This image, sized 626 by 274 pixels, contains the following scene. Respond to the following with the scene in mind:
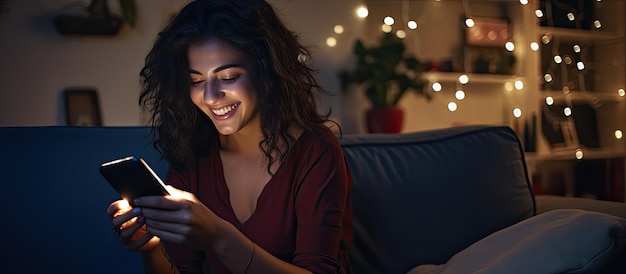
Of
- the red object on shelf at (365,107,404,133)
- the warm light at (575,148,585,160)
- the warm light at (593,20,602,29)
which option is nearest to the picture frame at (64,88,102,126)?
the red object on shelf at (365,107,404,133)

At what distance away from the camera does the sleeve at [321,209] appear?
1175 mm


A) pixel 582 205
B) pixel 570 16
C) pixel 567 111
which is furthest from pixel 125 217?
pixel 570 16

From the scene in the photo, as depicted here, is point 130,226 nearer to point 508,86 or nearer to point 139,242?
point 139,242

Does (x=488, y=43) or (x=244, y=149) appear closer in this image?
(x=244, y=149)

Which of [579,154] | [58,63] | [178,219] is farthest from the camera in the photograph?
[579,154]

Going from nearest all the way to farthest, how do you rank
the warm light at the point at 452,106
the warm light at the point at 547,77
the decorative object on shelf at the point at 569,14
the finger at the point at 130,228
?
the finger at the point at 130,228
the warm light at the point at 452,106
the decorative object on shelf at the point at 569,14
the warm light at the point at 547,77

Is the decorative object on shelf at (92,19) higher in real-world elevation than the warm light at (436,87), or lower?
higher

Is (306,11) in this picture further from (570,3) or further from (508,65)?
(570,3)

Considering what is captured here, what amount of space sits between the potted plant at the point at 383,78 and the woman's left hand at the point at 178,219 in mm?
2526

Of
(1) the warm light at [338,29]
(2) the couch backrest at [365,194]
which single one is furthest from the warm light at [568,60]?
(2) the couch backrest at [365,194]

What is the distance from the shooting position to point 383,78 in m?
3.49

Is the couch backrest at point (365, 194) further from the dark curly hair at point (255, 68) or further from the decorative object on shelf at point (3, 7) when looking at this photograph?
the decorative object on shelf at point (3, 7)

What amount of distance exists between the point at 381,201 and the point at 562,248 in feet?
1.70

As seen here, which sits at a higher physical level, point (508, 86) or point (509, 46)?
point (509, 46)
